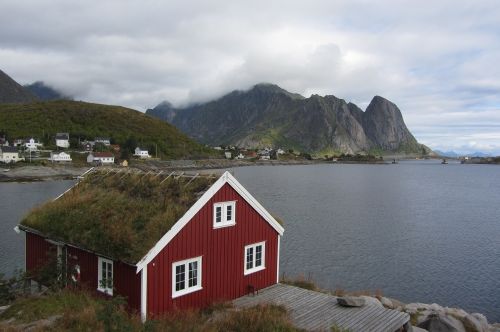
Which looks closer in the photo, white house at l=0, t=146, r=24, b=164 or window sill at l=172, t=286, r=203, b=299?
window sill at l=172, t=286, r=203, b=299

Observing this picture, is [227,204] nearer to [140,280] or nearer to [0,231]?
[140,280]

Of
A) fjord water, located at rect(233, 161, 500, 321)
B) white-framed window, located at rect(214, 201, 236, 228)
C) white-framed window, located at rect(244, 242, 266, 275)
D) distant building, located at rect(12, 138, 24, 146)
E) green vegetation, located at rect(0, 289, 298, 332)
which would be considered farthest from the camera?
distant building, located at rect(12, 138, 24, 146)

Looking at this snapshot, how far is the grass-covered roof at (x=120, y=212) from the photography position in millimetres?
16016

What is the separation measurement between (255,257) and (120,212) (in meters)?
6.50

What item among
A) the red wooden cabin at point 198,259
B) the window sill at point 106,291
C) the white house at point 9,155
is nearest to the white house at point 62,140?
the white house at point 9,155

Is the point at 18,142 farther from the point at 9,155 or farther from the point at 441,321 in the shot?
the point at 441,321

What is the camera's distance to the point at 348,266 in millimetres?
35875

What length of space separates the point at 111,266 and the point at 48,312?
9.88 ft

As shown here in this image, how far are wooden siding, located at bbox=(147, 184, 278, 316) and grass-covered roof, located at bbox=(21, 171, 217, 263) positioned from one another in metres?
0.78

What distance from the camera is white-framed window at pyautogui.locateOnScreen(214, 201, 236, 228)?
17969 millimetres

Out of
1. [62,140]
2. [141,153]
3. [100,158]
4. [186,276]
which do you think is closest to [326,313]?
[186,276]

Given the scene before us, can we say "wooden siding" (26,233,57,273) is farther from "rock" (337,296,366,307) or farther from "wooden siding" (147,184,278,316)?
"rock" (337,296,366,307)

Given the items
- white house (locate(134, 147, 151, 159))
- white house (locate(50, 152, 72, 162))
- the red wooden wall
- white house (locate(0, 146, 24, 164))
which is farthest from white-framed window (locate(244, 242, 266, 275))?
white house (locate(134, 147, 151, 159))

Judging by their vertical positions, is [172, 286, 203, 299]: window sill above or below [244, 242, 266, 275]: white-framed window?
below
